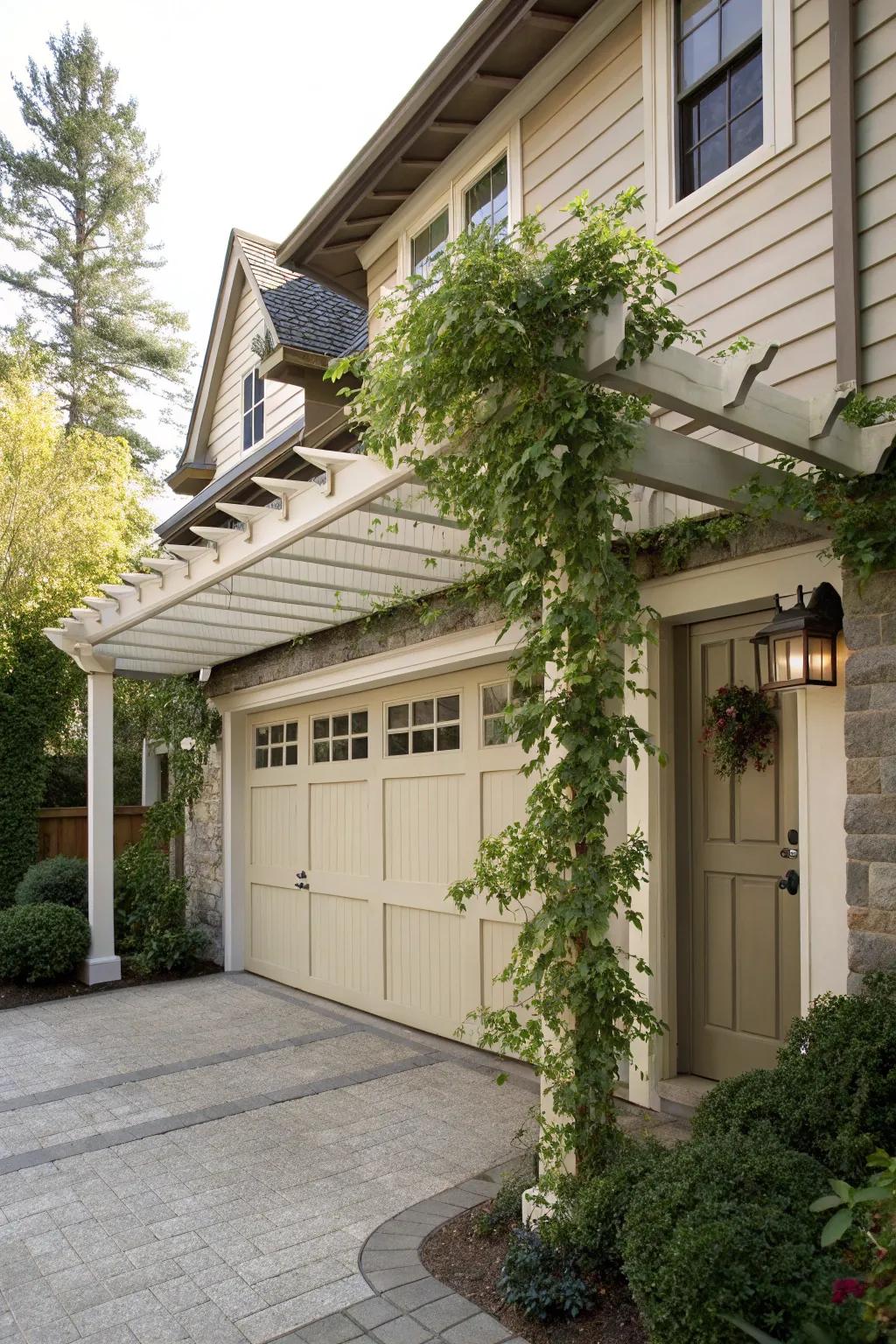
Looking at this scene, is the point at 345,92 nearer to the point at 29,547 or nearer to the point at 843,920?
the point at 29,547

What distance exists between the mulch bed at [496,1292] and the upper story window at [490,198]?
522cm

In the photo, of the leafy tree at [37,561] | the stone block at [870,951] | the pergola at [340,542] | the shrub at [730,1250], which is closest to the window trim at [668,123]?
the pergola at [340,542]

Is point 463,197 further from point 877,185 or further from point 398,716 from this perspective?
point 398,716

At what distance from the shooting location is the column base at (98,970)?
324 inches

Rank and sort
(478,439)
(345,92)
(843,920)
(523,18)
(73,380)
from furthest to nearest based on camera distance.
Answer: (73,380) → (345,92) → (523,18) → (843,920) → (478,439)

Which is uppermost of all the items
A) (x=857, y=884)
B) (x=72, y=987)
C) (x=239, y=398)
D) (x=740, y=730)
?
(x=239, y=398)

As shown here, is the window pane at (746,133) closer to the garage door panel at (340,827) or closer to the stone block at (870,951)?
the stone block at (870,951)

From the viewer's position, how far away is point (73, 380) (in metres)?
19.2

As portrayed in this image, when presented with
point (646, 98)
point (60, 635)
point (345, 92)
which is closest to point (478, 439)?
point (646, 98)

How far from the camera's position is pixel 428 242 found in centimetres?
680

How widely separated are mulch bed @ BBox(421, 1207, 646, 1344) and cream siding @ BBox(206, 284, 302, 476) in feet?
25.5

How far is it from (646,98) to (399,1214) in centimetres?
512

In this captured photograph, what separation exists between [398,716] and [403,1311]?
14.1ft

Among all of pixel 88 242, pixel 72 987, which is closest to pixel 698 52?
pixel 72 987
